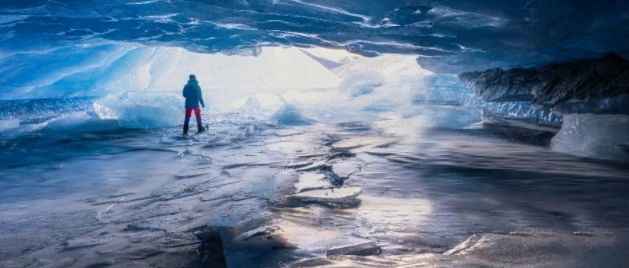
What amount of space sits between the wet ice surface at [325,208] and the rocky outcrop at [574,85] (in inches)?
119

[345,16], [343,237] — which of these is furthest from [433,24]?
[343,237]

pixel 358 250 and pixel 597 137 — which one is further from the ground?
pixel 597 137

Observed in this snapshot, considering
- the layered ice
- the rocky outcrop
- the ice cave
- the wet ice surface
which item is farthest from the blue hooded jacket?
the rocky outcrop

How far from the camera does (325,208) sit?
13.3 feet

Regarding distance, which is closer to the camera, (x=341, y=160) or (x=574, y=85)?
(x=341, y=160)

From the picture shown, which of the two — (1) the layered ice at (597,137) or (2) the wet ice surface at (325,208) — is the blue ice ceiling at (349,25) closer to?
(1) the layered ice at (597,137)

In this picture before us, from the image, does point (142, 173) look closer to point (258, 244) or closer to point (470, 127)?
point (258, 244)

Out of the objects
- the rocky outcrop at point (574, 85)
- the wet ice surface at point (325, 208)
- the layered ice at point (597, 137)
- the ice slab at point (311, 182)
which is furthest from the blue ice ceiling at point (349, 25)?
the ice slab at point (311, 182)

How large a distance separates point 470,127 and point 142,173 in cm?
869

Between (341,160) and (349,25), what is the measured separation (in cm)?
357

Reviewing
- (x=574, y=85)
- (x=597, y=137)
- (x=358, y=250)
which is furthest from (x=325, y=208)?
(x=574, y=85)

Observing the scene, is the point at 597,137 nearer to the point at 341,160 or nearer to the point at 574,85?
the point at 341,160

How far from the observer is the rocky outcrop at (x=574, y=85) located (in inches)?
362

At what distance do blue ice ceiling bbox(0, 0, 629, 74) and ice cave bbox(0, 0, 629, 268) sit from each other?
0.20 ft
